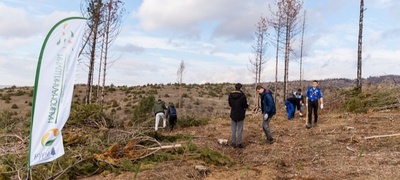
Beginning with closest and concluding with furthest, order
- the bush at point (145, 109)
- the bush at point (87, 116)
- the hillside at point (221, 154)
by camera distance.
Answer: the hillside at point (221, 154)
the bush at point (87, 116)
the bush at point (145, 109)

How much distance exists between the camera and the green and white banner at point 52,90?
17.7 feet

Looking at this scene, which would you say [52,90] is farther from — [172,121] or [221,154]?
[172,121]

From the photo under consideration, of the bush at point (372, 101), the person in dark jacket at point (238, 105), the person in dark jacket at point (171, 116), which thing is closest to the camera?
the person in dark jacket at point (238, 105)

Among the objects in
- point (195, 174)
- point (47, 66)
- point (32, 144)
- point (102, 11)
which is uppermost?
point (102, 11)

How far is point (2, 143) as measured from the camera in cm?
1073

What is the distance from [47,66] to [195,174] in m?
3.72

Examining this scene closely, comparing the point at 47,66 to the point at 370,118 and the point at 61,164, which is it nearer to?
the point at 61,164

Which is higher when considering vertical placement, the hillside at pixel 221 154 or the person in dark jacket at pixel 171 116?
the person in dark jacket at pixel 171 116

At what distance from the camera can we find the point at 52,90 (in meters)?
5.54

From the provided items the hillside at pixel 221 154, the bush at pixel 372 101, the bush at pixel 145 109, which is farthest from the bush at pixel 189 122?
the bush at pixel 372 101

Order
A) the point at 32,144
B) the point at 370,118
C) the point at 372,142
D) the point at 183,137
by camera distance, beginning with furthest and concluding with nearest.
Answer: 1. the point at 370,118
2. the point at 183,137
3. the point at 372,142
4. the point at 32,144

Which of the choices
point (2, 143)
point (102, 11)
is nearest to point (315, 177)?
point (2, 143)

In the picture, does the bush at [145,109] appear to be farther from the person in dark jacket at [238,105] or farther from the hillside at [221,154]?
the person in dark jacket at [238,105]

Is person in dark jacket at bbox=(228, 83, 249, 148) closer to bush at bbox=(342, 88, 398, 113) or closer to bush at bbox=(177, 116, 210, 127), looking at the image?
bush at bbox=(177, 116, 210, 127)
